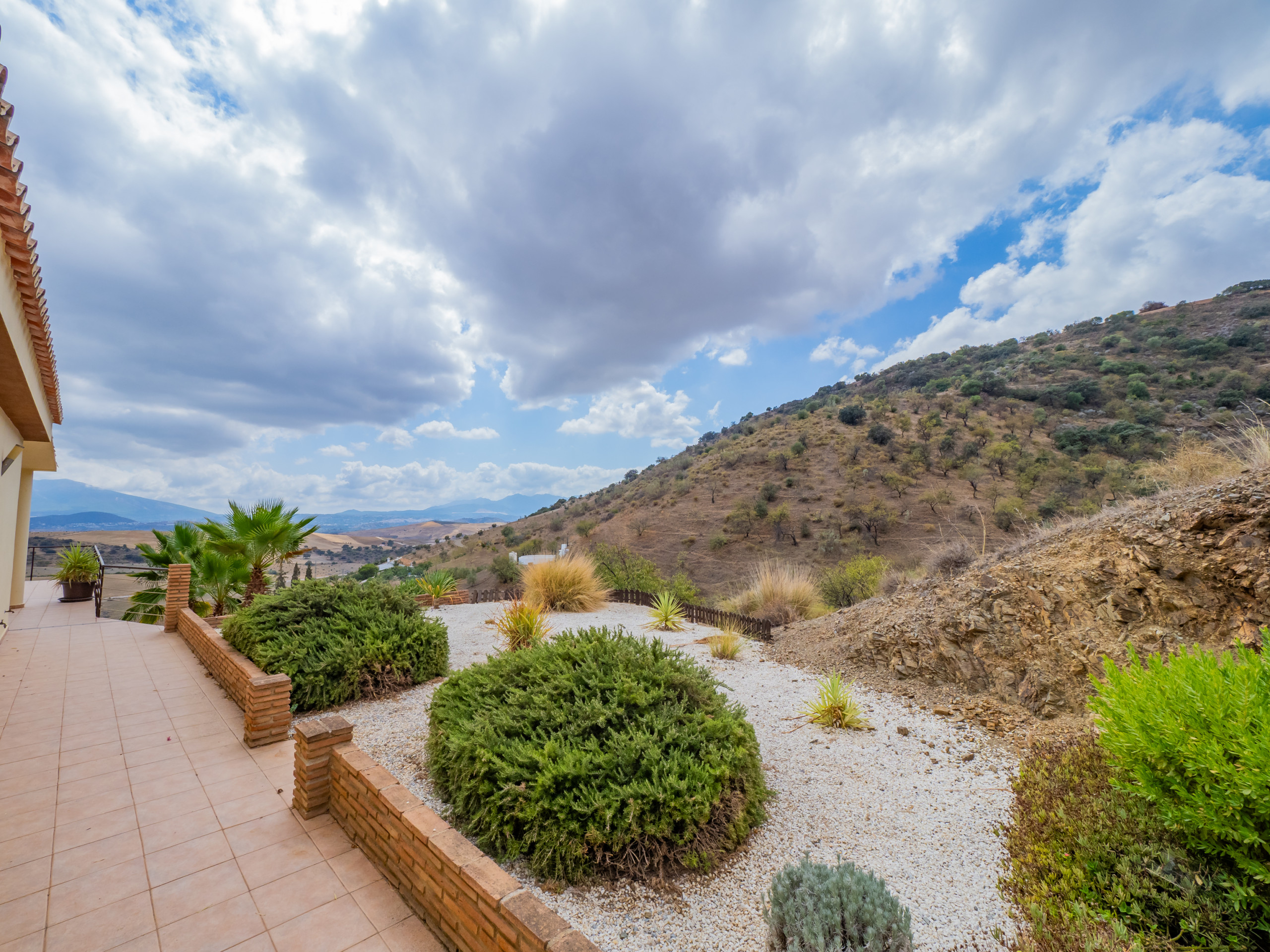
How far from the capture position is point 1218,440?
21.2ft

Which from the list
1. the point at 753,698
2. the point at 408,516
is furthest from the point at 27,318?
the point at 408,516

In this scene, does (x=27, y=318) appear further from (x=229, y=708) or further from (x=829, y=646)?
(x=829, y=646)

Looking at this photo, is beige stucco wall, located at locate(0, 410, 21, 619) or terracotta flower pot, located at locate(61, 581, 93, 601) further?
terracotta flower pot, located at locate(61, 581, 93, 601)

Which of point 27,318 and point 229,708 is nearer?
point 27,318

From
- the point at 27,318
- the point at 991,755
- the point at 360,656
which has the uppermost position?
the point at 27,318

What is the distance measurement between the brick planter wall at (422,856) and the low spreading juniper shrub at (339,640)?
2.03 m

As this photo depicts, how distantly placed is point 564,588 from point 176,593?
6690 mm

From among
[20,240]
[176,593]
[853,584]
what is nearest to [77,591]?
[176,593]

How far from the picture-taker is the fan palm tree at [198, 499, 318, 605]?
778 cm

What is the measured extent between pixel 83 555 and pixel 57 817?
41.6 ft

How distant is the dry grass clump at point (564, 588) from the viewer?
1101cm

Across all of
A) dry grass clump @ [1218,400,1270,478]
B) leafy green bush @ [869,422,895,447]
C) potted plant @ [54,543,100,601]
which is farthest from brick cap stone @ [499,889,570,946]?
leafy green bush @ [869,422,895,447]

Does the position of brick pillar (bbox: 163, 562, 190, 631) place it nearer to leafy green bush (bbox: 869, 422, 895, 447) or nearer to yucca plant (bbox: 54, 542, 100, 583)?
yucca plant (bbox: 54, 542, 100, 583)

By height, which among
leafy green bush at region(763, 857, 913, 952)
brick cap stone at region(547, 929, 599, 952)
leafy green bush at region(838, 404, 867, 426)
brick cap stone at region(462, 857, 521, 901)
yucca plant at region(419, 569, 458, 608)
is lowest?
leafy green bush at region(763, 857, 913, 952)
